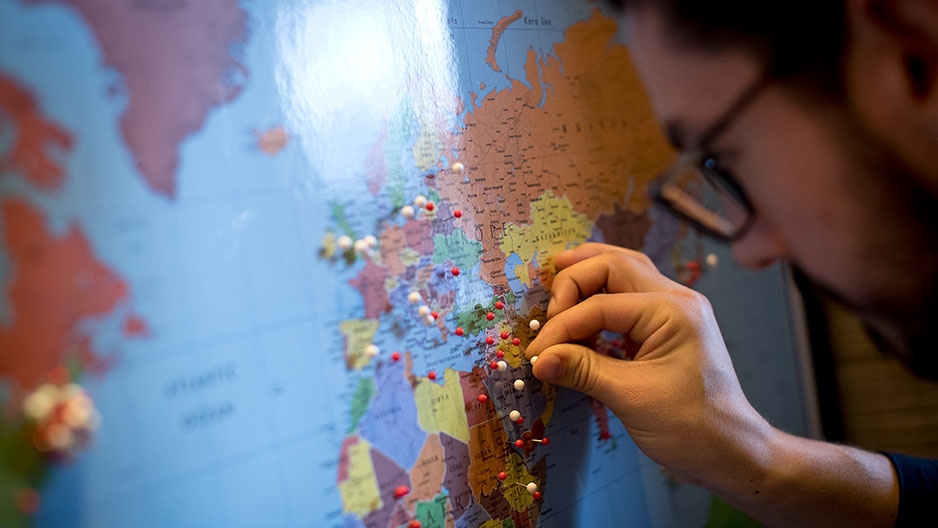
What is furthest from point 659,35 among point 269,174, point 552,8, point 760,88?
point 269,174

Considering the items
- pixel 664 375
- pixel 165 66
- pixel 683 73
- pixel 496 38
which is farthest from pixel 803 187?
pixel 165 66

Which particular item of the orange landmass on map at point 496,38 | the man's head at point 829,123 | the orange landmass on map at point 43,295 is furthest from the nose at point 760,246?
the orange landmass on map at point 43,295

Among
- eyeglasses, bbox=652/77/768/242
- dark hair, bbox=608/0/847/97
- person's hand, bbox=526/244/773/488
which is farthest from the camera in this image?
person's hand, bbox=526/244/773/488

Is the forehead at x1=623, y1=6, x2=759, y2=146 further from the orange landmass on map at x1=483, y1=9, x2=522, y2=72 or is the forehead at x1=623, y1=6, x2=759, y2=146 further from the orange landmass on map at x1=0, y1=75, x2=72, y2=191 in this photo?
the orange landmass on map at x1=0, y1=75, x2=72, y2=191

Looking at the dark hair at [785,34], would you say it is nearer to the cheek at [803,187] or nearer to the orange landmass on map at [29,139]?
the cheek at [803,187]

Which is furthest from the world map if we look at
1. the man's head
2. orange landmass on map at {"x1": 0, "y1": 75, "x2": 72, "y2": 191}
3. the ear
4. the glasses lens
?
the ear

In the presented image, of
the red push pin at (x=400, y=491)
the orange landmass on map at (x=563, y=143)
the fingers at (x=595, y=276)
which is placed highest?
the orange landmass on map at (x=563, y=143)
